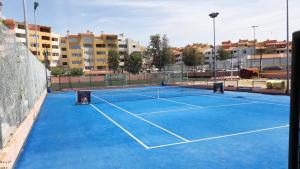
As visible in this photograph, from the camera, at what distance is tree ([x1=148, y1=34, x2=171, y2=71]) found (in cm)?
7588

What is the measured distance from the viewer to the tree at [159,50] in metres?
75.9

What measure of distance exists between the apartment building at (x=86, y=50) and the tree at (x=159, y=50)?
40775mm

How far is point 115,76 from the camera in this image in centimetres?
5397

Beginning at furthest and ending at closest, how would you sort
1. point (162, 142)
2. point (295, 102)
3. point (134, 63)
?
point (134, 63) < point (162, 142) < point (295, 102)

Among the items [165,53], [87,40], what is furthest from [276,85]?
[87,40]

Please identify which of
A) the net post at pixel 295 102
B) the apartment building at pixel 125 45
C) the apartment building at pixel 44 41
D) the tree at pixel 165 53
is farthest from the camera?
the apartment building at pixel 125 45

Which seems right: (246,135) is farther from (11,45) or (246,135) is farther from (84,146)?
(11,45)

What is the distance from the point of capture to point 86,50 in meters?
114

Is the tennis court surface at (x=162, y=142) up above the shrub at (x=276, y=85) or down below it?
below

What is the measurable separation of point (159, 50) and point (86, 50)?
4744 cm

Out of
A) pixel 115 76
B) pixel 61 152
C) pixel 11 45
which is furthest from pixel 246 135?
pixel 115 76

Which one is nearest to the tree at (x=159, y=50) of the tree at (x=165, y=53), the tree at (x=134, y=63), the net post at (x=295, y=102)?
the tree at (x=165, y=53)

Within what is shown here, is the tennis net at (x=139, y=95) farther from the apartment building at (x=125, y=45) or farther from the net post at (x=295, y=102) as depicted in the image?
the apartment building at (x=125, y=45)

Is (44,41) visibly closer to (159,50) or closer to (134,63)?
(134,63)
